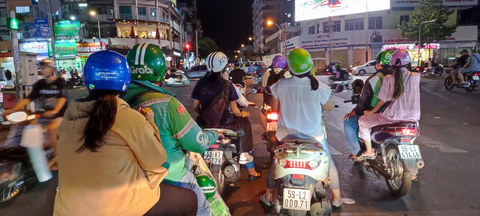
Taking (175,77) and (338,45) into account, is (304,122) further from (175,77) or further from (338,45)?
(338,45)

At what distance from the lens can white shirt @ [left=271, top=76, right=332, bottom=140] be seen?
12.4 ft

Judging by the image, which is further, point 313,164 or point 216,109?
point 216,109

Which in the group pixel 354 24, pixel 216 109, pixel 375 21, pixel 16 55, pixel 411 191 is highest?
pixel 375 21

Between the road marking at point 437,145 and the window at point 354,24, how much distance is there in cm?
4301

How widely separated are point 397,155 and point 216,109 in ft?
7.55

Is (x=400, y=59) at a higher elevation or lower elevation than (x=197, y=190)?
higher

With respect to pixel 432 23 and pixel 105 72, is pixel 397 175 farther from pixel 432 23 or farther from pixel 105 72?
pixel 432 23

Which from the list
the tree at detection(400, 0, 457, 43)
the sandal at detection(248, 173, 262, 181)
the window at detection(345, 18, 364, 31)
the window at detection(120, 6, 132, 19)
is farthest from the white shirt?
the window at detection(120, 6, 132, 19)

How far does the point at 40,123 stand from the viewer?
560cm

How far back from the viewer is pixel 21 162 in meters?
5.04

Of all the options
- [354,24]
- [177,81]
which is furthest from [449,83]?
[354,24]

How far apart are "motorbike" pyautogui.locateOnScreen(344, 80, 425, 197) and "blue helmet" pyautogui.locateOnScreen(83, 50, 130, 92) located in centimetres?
350

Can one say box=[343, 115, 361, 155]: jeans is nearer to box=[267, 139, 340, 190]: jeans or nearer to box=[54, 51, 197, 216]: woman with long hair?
box=[267, 139, 340, 190]: jeans

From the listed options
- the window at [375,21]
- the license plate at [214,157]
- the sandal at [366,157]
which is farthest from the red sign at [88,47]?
the sandal at [366,157]
